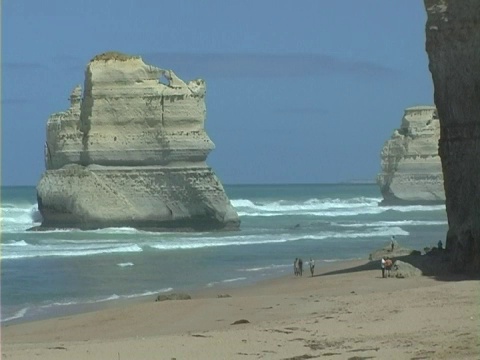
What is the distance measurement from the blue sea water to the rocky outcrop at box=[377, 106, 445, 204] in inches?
954

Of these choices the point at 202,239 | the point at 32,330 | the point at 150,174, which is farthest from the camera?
the point at 150,174

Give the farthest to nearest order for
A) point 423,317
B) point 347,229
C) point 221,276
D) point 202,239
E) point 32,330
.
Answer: point 347,229
point 202,239
point 221,276
point 32,330
point 423,317

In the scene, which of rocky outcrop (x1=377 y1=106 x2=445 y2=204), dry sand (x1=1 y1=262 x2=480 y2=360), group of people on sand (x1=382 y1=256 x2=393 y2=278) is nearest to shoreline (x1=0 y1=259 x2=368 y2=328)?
dry sand (x1=1 y1=262 x2=480 y2=360)

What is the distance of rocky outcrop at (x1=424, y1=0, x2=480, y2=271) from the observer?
17.4 metres

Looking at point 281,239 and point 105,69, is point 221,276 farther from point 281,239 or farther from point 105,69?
point 105,69

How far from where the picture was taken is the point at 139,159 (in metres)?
43.8

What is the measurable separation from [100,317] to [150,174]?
27.1 meters

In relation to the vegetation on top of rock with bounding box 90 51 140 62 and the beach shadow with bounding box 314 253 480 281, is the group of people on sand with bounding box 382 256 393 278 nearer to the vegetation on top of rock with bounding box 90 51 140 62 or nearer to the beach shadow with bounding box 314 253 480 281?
the beach shadow with bounding box 314 253 480 281

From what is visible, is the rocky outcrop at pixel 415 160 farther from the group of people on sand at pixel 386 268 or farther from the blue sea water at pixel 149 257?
the group of people on sand at pixel 386 268

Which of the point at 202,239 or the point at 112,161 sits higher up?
the point at 112,161

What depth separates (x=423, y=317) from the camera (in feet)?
40.6

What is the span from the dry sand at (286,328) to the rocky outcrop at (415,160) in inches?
2269

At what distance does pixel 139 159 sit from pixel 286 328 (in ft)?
103

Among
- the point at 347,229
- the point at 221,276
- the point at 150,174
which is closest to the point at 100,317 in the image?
the point at 221,276
